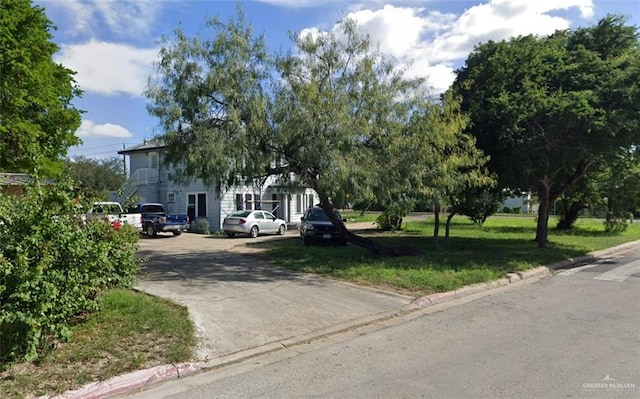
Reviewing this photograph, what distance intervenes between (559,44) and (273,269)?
12.8m

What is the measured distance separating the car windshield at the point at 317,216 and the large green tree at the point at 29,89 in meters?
9.90

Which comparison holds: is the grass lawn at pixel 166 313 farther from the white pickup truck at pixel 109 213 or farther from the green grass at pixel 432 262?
the white pickup truck at pixel 109 213

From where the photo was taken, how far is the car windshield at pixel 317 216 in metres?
20.3

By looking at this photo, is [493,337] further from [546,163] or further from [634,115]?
[634,115]

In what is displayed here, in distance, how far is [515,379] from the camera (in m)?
5.03

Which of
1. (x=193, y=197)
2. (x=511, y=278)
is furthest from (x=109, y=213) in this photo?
(x=193, y=197)

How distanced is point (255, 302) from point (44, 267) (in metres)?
4.09

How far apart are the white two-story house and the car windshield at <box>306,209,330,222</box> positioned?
6.84m

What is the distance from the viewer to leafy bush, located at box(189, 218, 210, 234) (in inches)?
1087

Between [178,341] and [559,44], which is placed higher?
[559,44]

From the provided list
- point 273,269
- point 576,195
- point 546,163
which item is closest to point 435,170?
point 546,163

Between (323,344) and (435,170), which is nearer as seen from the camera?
(323,344)

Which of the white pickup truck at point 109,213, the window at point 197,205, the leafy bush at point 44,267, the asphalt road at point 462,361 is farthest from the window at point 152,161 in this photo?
the asphalt road at point 462,361

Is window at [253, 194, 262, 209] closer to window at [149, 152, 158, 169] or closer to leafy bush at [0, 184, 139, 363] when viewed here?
window at [149, 152, 158, 169]
